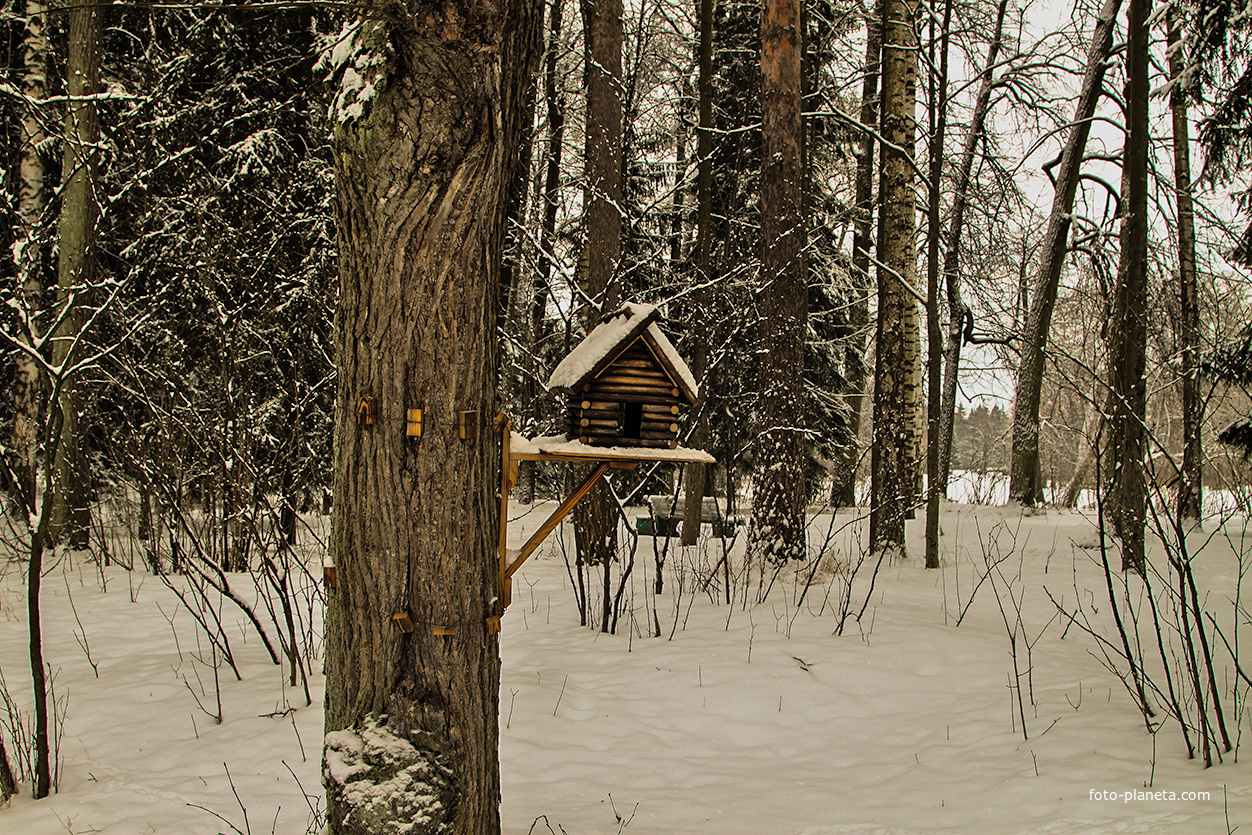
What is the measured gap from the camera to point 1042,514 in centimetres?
1187

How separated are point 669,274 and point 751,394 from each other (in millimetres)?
2440

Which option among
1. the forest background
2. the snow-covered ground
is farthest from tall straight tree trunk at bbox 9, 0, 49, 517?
the snow-covered ground

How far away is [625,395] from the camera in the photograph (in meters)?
2.99

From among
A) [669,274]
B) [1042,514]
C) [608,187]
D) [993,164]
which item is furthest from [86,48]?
[1042,514]

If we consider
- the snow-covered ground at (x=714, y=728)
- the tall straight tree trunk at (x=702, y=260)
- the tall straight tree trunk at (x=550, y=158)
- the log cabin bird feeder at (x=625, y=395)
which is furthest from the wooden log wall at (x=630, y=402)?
the tall straight tree trunk at (x=550, y=158)

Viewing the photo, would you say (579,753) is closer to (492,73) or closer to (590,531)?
(492,73)

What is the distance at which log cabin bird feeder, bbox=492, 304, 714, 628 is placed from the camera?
2.85 meters

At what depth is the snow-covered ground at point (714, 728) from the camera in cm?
297

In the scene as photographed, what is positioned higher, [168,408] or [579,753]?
[168,408]

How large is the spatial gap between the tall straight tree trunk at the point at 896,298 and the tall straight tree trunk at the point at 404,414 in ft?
21.9

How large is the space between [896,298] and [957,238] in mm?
3323

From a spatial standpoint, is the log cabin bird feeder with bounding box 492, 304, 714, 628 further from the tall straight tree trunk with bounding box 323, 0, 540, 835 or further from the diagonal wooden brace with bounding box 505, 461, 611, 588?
the tall straight tree trunk with bounding box 323, 0, 540, 835

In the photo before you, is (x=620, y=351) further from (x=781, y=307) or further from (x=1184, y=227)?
(x=1184, y=227)

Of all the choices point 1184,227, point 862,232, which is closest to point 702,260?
point 1184,227
